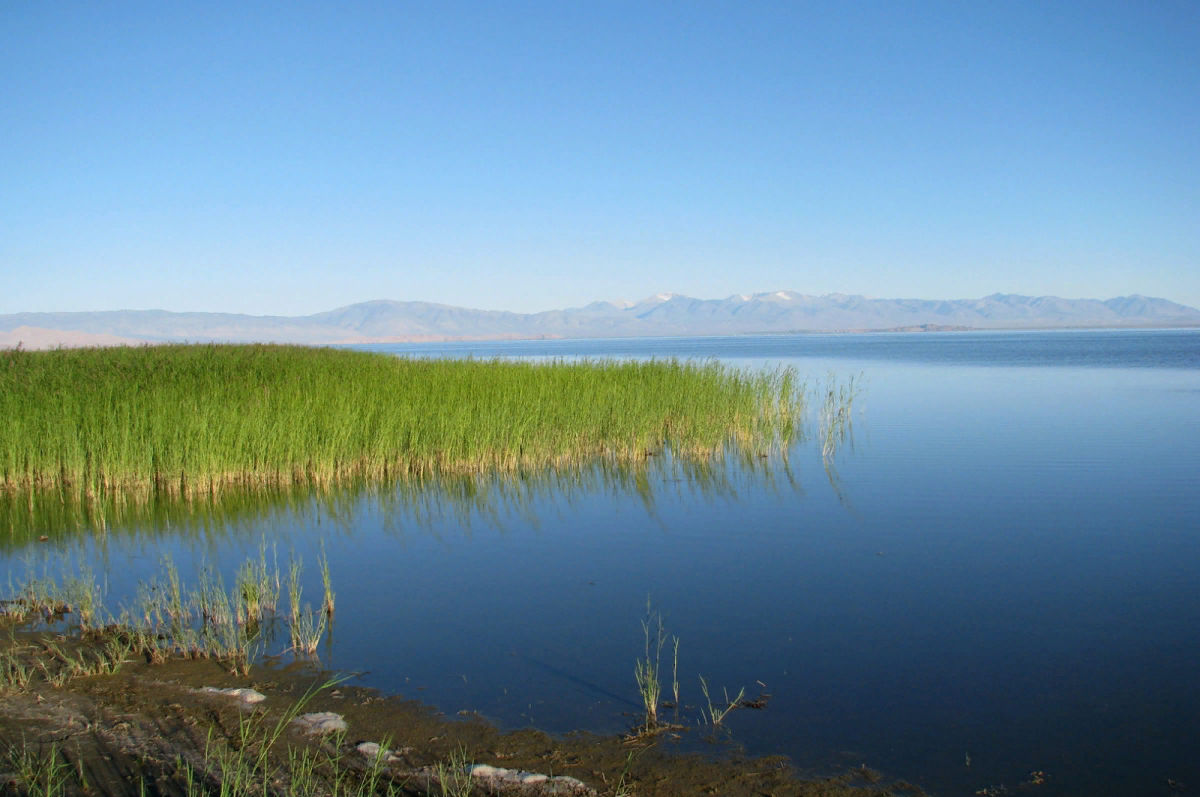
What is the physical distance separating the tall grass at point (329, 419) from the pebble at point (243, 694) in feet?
21.3

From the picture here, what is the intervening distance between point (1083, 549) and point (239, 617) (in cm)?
722

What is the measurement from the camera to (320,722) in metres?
4.29

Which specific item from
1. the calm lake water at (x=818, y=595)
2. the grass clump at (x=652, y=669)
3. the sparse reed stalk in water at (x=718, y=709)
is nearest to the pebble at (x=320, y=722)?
the calm lake water at (x=818, y=595)

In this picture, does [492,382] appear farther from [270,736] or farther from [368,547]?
[270,736]

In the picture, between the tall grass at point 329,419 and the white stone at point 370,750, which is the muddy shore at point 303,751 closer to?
the white stone at point 370,750

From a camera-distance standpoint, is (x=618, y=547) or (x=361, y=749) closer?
(x=361, y=749)

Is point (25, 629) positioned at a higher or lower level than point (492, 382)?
lower

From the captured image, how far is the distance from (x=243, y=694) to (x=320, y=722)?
2.04 feet

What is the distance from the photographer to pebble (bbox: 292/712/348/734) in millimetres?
4203

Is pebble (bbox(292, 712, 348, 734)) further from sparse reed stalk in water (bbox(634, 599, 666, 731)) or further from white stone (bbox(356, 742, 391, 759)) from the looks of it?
sparse reed stalk in water (bbox(634, 599, 666, 731))

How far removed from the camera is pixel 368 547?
8391mm

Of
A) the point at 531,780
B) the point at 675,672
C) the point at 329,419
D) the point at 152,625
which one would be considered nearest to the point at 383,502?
the point at 329,419

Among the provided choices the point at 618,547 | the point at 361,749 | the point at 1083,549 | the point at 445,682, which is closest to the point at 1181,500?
the point at 1083,549

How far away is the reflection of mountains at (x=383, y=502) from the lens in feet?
30.1
